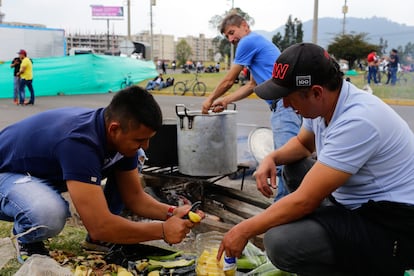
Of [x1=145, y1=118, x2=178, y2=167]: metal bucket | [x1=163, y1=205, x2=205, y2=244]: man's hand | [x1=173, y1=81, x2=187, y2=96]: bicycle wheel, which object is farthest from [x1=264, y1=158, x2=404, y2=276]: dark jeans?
[x1=173, y1=81, x2=187, y2=96]: bicycle wheel

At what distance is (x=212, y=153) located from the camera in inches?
163

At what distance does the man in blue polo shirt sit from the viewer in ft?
7.88

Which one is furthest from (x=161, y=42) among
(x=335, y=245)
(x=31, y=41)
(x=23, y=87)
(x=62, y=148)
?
(x=335, y=245)

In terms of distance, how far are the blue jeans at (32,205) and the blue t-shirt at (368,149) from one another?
1.58m

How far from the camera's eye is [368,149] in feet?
6.72

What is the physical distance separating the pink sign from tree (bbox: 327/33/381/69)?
32.4m

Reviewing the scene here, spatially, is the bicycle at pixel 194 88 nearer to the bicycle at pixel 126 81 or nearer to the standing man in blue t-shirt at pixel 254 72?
the bicycle at pixel 126 81

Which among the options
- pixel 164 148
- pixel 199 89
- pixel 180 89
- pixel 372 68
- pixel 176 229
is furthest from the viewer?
pixel 180 89

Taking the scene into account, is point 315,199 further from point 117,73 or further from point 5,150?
point 117,73

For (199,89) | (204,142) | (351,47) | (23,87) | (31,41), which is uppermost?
(351,47)

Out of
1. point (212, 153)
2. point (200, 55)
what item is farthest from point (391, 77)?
point (200, 55)

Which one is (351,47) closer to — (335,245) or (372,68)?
(372,68)

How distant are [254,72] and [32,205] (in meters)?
2.56

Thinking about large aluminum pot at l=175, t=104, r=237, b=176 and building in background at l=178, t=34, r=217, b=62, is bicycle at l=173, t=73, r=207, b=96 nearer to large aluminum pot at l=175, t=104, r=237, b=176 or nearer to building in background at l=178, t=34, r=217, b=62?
large aluminum pot at l=175, t=104, r=237, b=176
